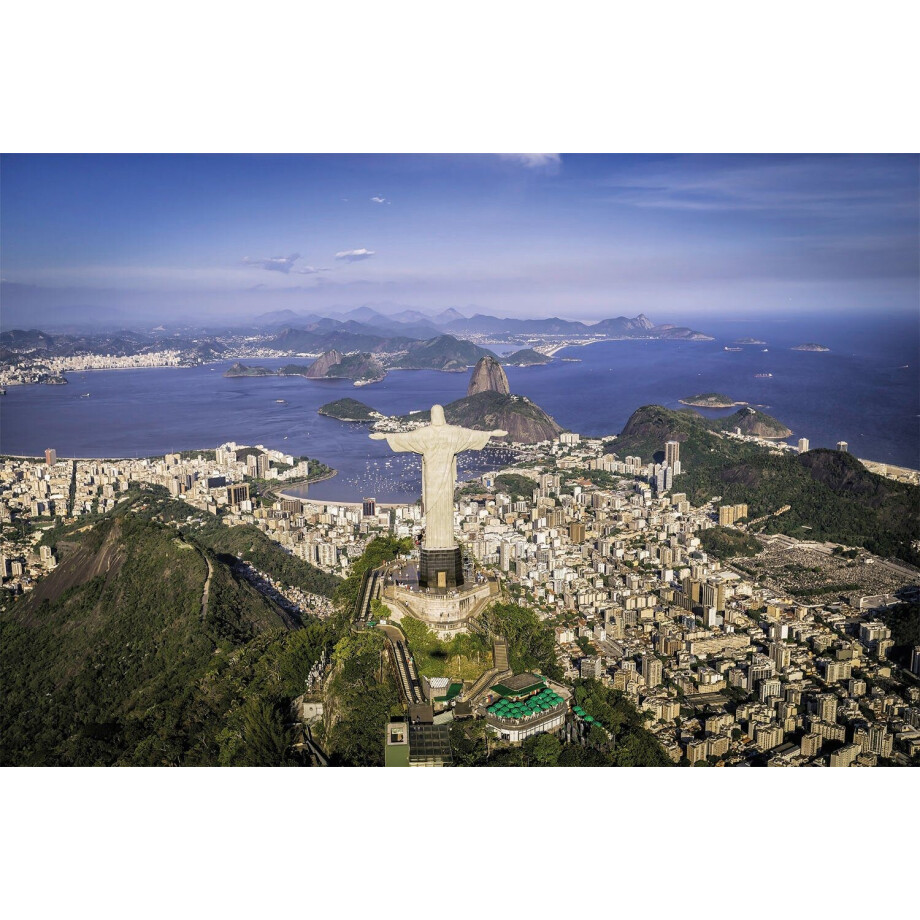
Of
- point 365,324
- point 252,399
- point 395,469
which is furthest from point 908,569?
point 365,324

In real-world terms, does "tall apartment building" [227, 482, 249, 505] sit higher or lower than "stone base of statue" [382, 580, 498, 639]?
lower

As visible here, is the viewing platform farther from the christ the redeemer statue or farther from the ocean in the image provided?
the ocean

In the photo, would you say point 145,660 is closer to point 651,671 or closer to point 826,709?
point 651,671

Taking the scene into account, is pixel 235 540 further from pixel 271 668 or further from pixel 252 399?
pixel 252 399

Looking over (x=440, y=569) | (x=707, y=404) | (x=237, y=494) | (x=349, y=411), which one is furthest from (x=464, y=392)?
(x=440, y=569)

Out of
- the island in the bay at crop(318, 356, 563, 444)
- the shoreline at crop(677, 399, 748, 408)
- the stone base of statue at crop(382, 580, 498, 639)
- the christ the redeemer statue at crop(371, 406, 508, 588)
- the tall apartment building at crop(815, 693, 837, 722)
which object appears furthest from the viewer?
the shoreline at crop(677, 399, 748, 408)

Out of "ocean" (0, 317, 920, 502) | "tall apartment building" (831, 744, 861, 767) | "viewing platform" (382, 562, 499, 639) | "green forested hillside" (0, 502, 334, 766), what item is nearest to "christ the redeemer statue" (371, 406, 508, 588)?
"viewing platform" (382, 562, 499, 639)
